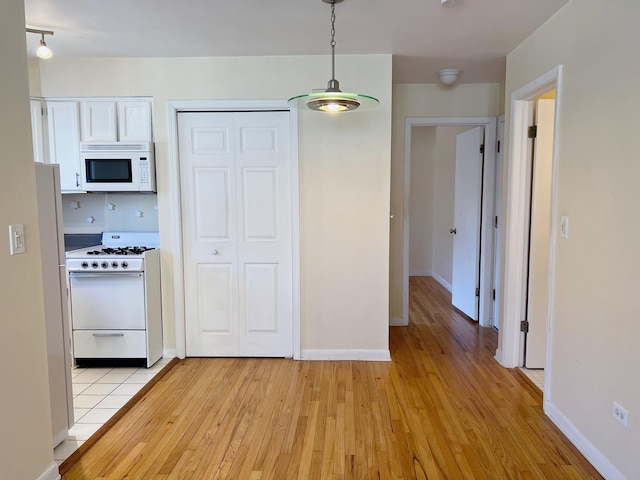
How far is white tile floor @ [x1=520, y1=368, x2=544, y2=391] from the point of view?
2916mm

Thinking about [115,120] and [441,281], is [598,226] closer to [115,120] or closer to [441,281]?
[115,120]

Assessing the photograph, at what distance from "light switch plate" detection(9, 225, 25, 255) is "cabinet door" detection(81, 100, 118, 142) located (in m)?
1.82

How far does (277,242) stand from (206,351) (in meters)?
1.16

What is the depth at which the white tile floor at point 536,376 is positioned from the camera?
292 cm

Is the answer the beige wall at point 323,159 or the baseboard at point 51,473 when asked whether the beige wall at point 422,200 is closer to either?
the beige wall at point 323,159

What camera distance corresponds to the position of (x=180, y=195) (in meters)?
3.34

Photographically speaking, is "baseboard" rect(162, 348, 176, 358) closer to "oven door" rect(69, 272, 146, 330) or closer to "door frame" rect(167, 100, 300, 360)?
"door frame" rect(167, 100, 300, 360)

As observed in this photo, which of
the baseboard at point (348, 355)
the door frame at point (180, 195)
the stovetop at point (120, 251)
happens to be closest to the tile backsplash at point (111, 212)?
the stovetop at point (120, 251)

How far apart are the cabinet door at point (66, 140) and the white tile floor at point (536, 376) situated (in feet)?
12.9

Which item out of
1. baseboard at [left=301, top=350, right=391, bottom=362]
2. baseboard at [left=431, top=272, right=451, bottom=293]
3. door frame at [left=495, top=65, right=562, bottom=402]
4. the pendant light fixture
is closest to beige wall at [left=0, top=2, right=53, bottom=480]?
the pendant light fixture

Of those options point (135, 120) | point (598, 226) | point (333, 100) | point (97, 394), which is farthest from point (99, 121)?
point (598, 226)

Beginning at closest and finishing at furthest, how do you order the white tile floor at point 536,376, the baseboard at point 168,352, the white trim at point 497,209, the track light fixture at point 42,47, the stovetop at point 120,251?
the track light fixture at point 42,47 → the white tile floor at point 536,376 → the stovetop at point 120,251 → the baseboard at point 168,352 → the white trim at point 497,209

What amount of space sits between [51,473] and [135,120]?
2.55 m

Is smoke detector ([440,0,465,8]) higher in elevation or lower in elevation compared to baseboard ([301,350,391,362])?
higher
